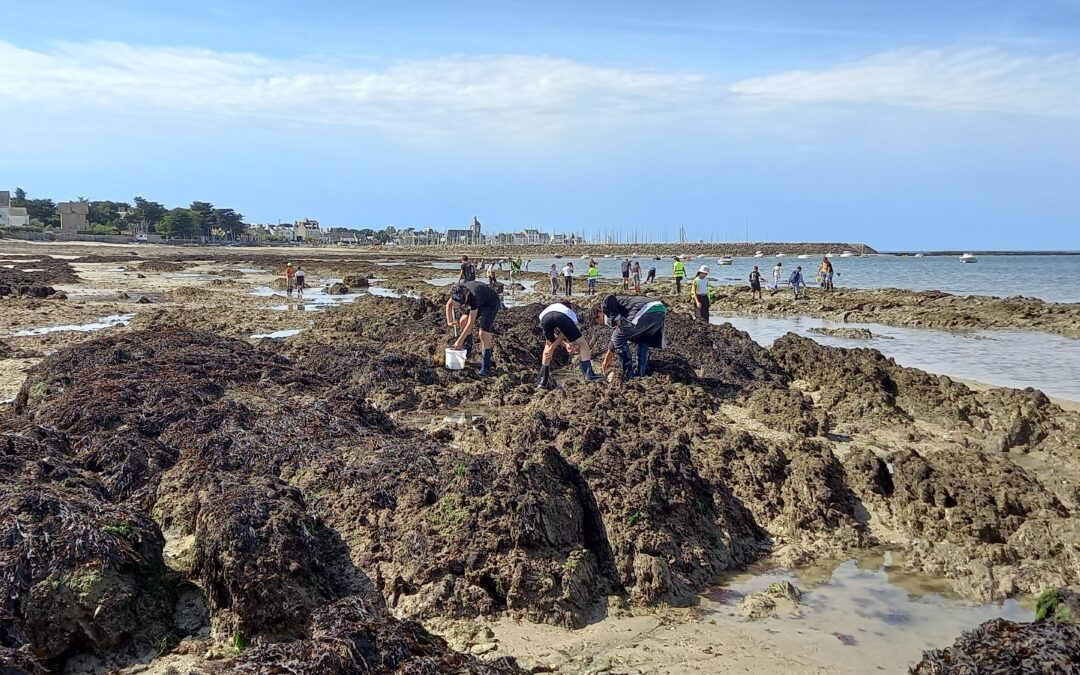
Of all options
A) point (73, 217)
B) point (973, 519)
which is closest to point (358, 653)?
point (973, 519)

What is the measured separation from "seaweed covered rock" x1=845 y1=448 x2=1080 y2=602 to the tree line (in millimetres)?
97445

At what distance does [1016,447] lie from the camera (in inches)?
319

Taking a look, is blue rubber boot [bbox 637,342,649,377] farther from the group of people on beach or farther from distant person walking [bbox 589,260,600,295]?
distant person walking [bbox 589,260,600,295]

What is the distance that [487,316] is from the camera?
416 inches

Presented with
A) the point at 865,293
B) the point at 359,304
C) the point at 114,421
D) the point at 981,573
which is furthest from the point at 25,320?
the point at 865,293

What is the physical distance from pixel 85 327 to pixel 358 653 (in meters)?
15.8

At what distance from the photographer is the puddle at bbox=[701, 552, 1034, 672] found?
4160 millimetres

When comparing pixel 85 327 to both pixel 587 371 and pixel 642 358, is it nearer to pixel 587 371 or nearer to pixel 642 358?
pixel 587 371

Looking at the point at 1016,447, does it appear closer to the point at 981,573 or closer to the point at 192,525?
the point at 981,573

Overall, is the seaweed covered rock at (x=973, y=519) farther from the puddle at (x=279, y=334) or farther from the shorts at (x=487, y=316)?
the puddle at (x=279, y=334)

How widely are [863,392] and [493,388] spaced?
15.3 feet

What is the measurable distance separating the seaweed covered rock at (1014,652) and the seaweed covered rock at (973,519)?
1.55 m

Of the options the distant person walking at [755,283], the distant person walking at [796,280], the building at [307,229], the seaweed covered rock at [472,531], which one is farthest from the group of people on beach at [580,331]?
the building at [307,229]

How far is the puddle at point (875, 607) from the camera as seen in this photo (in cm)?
416
